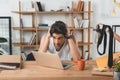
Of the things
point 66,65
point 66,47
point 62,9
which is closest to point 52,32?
point 66,47

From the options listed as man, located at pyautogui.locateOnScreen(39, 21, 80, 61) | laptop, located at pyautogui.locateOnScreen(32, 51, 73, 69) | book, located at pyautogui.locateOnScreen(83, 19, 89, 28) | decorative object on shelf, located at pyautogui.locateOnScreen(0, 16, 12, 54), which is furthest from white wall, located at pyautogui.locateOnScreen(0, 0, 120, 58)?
laptop, located at pyautogui.locateOnScreen(32, 51, 73, 69)

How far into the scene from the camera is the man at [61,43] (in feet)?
9.30

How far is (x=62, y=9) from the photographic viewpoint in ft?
16.2

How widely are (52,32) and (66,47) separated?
27cm

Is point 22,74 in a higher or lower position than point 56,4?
lower

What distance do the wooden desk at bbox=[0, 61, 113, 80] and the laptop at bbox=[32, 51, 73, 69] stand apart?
2.2 inches

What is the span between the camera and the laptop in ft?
7.11

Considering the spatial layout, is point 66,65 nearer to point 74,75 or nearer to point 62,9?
point 74,75

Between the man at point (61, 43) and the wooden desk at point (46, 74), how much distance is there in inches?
24.5

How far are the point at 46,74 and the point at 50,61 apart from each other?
0.24 metres

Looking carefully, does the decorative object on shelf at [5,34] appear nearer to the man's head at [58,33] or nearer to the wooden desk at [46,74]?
the man's head at [58,33]

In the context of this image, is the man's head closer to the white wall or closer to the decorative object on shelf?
the white wall

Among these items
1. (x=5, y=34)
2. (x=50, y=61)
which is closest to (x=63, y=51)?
(x=50, y=61)

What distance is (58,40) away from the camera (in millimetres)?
2848
